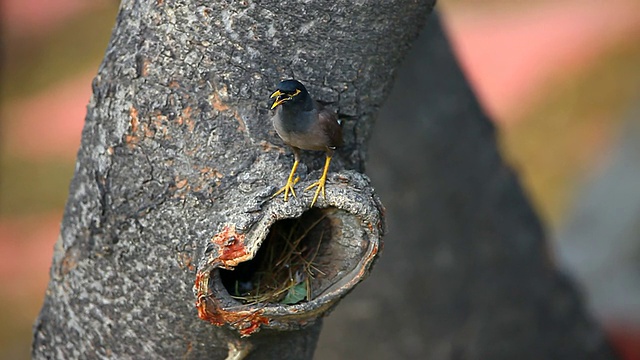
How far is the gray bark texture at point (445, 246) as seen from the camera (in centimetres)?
345

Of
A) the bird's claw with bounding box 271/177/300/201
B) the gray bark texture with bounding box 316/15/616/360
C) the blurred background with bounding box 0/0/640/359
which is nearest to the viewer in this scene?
the bird's claw with bounding box 271/177/300/201

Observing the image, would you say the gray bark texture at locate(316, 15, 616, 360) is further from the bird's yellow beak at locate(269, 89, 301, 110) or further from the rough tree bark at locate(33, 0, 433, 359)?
the bird's yellow beak at locate(269, 89, 301, 110)

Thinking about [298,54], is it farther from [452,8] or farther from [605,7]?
[452,8]

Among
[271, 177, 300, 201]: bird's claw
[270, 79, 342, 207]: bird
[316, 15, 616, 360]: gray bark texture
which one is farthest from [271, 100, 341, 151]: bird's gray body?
[316, 15, 616, 360]: gray bark texture

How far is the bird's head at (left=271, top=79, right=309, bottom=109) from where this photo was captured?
6.31ft

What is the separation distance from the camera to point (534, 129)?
8.83 meters

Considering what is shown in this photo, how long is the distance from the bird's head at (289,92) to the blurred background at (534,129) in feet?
10.7

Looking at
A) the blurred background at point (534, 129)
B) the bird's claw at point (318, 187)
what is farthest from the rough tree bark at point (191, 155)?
the blurred background at point (534, 129)

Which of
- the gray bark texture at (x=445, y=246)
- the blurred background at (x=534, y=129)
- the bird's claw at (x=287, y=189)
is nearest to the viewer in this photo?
the bird's claw at (x=287, y=189)

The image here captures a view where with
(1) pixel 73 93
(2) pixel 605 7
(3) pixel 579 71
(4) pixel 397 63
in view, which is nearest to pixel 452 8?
(2) pixel 605 7

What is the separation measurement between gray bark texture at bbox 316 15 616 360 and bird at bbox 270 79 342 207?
1390 millimetres

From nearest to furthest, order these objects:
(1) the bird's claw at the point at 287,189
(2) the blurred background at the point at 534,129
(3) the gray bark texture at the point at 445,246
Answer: (1) the bird's claw at the point at 287,189, (3) the gray bark texture at the point at 445,246, (2) the blurred background at the point at 534,129

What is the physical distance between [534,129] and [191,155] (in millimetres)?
7320

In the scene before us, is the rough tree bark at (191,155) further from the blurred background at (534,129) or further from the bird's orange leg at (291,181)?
the blurred background at (534,129)
